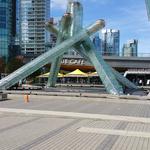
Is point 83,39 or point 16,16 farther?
point 16,16

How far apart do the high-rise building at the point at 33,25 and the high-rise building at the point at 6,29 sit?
31.4 ft

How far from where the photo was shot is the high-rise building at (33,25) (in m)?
166

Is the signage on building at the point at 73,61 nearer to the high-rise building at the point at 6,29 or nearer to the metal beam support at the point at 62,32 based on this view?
→ the high-rise building at the point at 6,29

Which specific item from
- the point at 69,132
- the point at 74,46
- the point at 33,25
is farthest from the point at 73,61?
the point at 69,132

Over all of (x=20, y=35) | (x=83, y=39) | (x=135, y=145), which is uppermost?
(x=20, y=35)

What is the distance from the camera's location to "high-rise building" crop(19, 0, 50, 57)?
166 metres

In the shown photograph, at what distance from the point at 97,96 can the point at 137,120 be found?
52.0 ft

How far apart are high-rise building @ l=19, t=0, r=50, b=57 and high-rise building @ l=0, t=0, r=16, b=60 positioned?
9.56 m

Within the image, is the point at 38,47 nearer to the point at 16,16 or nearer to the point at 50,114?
the point at 16,16

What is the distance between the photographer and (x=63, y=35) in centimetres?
4991

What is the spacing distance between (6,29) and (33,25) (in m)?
32.0

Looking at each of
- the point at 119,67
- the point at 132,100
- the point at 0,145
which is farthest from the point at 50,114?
the point at 119,67

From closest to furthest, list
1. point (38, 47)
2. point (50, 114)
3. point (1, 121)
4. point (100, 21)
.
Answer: point (1, 121)
point (50, 114)
point (100, 21)
point (38, 47)

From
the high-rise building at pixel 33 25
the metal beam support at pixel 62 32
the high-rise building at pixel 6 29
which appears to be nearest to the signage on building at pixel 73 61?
the high-rise building at pixel 6 29
